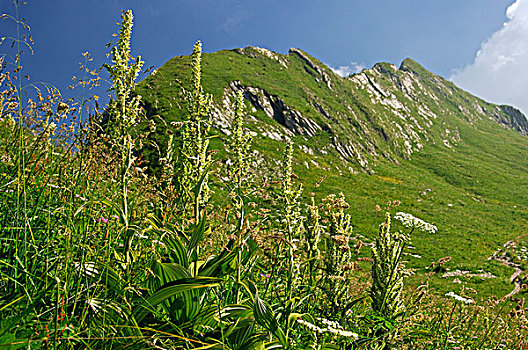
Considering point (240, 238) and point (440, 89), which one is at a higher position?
point (440, 89)

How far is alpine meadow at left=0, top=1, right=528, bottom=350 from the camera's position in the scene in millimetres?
2117

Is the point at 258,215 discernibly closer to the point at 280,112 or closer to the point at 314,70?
the point at 280,112

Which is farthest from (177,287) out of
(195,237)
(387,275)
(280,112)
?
(280,112)

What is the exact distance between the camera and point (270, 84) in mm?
74438

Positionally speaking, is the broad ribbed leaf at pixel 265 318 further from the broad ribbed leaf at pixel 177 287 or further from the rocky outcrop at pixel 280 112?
the rocky outcrop at pixel 280 112

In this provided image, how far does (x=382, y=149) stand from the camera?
8069cm

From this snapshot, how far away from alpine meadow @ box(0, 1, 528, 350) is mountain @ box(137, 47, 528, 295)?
512mm

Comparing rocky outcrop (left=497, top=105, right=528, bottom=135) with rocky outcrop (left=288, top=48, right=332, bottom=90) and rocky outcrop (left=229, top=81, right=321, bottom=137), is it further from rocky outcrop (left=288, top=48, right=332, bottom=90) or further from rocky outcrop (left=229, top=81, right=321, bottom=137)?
rocky outcrop (left=229, top=81, right=321, bottom=137)

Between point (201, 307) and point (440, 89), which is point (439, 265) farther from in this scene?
point (440, 89)

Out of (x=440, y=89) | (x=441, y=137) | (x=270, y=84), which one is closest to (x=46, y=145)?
(x=270, y=84)

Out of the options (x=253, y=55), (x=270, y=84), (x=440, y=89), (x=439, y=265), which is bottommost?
(x=439, y=265)

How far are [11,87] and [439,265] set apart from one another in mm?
5193

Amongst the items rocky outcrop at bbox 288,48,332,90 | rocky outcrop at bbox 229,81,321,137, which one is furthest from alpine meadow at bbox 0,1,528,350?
rocky outcrop at bbox 288,48,332,90

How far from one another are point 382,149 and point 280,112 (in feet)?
107
